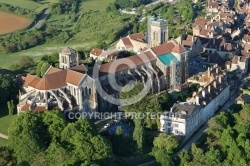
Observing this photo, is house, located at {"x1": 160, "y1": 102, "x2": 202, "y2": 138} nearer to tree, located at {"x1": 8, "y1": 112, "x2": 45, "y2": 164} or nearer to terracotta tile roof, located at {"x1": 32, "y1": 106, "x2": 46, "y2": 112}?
terracotta tile roof, located at {"x1": 32, "y1": 106, "x2": 46, "y2": 112}

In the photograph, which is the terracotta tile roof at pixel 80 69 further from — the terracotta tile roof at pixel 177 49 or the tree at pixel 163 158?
the tree at pixel 163 158

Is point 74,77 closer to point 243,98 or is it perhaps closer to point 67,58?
point 67,58

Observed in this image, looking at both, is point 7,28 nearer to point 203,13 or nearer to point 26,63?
point 26,63

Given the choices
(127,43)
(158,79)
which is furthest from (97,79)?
(127,43)

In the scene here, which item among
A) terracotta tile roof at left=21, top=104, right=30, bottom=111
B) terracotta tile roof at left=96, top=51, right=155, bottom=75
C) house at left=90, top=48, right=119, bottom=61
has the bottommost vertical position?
house at left=90, top=48, right=119, bottom=61

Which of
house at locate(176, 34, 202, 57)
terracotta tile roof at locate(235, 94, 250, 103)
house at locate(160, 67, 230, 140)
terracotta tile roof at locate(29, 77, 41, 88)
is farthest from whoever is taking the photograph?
house at locate(176, 34, 202, 57)

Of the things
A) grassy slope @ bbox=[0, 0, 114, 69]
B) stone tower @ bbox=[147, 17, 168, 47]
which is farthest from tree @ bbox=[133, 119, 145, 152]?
grassy slope @ bbox=[0, 0, 114, 69]
